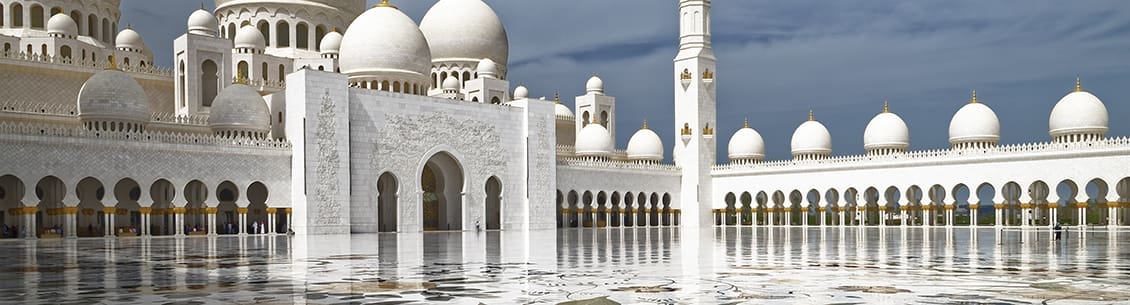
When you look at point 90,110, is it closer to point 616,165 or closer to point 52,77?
point 52,77

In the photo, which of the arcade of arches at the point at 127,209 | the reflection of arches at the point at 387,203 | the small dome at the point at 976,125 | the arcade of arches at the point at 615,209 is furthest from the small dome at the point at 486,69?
the small dome at the point at 976,125

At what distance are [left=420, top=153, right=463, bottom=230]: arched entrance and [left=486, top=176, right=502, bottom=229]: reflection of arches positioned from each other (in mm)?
1543

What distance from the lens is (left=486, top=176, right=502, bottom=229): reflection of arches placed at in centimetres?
3091

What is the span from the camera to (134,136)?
23.0 metres

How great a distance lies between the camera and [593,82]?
41000 millimetres

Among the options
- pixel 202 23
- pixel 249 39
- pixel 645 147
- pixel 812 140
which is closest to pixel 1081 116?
pixel 812 140

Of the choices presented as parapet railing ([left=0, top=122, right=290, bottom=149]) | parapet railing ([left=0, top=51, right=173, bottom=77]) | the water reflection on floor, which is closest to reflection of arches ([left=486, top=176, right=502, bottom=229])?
parapet railing ([left=0, top=122, right=290, bottom=149])

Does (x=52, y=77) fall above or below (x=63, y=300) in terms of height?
above

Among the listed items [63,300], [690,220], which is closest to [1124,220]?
[690,220]

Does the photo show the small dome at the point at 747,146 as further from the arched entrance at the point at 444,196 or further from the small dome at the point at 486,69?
the arched entrance at the point at 444,196

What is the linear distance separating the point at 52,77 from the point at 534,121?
45.4ft

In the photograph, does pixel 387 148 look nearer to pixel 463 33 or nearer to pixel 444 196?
pixel 444 196

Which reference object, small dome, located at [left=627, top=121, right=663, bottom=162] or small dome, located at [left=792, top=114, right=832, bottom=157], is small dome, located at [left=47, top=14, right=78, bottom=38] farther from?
small dome, located at [left=792, top=114, right=832, bottom=157]

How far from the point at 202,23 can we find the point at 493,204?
34.2ft
